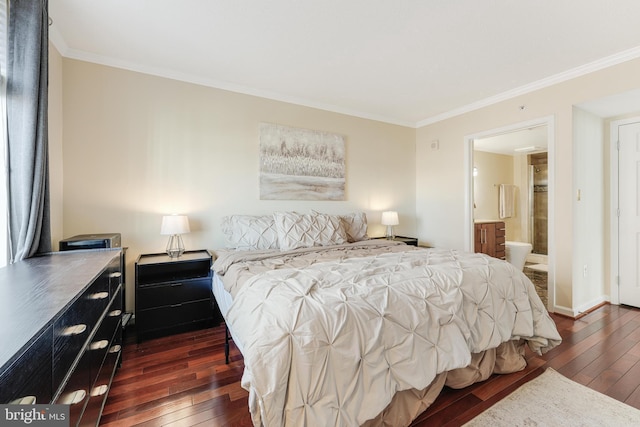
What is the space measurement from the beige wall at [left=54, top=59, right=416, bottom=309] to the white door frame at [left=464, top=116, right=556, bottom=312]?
7.00 feet

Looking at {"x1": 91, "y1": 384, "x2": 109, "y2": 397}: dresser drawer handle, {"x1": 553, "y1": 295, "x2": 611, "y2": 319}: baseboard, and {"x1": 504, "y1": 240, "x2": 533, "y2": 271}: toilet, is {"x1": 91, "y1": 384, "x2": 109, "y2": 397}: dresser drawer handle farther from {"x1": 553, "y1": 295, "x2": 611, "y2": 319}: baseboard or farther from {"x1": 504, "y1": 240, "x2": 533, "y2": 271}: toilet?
{"x1": 504, "y1": 240, "x2": 533, "y2": 271}: toilet

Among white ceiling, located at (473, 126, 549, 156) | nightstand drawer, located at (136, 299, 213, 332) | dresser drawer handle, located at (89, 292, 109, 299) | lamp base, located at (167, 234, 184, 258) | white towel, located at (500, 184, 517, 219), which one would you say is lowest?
nightstand drawer, located at (136, 299, 213, 332)

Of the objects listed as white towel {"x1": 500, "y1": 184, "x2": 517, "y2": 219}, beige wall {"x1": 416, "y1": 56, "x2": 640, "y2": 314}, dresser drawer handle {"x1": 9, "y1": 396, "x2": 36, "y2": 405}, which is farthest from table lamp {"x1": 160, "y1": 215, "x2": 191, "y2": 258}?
white towel {"x1": 500, "y1": 184, "x2": 517, "y2": 219}

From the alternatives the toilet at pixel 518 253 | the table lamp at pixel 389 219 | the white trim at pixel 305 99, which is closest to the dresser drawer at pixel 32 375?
the white trim at pixel 305 99

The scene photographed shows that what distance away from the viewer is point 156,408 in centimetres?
165

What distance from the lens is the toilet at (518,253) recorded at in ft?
16.1

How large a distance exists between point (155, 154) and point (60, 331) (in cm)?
232

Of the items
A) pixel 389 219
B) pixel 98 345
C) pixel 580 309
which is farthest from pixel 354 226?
pixel 98 345

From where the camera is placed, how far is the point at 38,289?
3.72 feet

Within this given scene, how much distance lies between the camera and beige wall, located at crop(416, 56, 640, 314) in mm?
2808

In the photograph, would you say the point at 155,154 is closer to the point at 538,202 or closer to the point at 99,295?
the point at 99,295

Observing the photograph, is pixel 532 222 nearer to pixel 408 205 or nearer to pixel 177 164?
pixel 408 205

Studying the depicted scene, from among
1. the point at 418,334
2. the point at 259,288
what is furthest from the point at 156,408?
the point at 418,334

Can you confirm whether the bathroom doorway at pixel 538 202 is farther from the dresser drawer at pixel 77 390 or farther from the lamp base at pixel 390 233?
the dresser drawer at pixel 77 390
